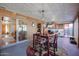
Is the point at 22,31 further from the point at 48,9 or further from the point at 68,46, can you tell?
the point at 68,46

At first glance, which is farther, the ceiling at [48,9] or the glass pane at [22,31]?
the glass pane at [22,31]

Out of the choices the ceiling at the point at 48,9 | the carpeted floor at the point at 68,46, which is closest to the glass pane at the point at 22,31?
the ceiling at the point at 48,9

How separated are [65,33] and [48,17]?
53 centimetres

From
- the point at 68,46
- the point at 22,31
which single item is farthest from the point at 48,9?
the point at 68,46

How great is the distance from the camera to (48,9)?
2.50 meters

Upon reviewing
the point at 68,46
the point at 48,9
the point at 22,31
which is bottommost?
the point at 68,46

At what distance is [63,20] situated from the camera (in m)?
2.58

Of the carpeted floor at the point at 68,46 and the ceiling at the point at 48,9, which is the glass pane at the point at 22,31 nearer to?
the ceiling at the point at 48,9

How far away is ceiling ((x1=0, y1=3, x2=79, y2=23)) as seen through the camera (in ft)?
8.14

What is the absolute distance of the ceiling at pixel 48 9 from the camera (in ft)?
8.14

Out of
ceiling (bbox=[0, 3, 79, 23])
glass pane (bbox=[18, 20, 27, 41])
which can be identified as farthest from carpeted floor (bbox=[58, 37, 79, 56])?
glass pane (bbox=[18, 20, 27, 41])

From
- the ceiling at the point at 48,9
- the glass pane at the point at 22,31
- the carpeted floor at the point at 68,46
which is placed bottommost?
the carpeted floor at the point at 68,46

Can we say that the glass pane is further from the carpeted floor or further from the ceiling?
the carpeted floor

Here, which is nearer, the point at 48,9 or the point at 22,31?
the point at 48,9
